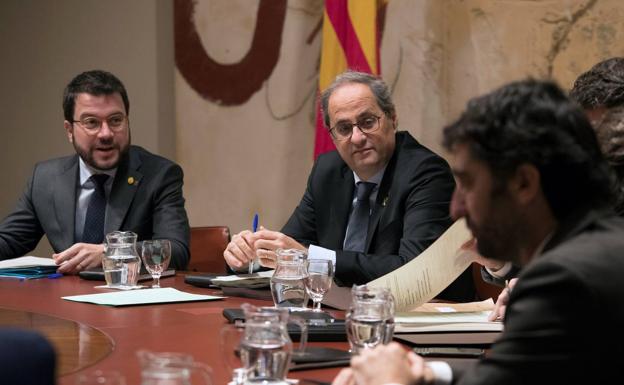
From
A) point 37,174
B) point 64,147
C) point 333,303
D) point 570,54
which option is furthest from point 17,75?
point 333,303

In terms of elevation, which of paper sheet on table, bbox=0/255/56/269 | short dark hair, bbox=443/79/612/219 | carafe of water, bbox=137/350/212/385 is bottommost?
paper sheet on table, bbox=0/255/56/269

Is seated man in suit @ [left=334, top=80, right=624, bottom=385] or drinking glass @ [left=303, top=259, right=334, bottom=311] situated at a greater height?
seated man in suit @ [left=334, top=80, right=624, bottom=385]

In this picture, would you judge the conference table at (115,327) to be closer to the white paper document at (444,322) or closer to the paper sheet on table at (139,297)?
the paper sheet on table at (139,297)

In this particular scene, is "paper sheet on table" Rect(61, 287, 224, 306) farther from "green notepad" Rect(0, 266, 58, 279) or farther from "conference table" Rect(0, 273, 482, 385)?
"green notepad" Rect(0, 266, 58, 279)

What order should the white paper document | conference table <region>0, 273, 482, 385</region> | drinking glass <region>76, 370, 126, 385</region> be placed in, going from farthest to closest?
the white paper document, conference table <region>0, 273, 482, 385</region>, drinking glass <region>76, 370, 126, 385</region>

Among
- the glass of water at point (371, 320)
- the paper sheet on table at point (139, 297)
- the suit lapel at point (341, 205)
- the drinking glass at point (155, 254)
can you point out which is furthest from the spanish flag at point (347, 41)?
the glass of water at point (371, 320)

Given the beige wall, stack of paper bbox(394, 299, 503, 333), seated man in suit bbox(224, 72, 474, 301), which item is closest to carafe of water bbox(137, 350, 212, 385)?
stack of paper bbox(394, 299, 503, 333)

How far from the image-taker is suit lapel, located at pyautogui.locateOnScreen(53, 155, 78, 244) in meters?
4.27

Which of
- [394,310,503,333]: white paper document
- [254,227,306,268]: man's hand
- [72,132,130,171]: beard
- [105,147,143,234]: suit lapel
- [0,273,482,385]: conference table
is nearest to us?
[0,273,482,385]: conference table

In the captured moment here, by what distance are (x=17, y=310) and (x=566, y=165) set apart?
1858 mm

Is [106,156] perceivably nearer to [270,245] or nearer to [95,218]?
[95,218]

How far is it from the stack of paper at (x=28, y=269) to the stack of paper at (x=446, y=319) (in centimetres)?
157

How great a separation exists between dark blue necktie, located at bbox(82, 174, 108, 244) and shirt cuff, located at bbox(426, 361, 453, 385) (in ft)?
9.17

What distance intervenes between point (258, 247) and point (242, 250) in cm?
10
